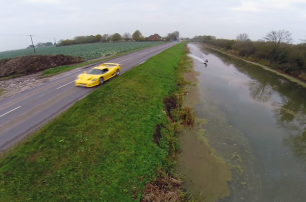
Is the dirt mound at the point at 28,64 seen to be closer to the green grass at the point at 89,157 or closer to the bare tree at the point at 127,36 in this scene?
the green grass at the point at 89,157

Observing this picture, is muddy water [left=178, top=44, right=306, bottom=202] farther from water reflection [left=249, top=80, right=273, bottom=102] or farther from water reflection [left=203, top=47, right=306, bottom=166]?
water reflection [left=249, top=80, right=273, bottom=102]

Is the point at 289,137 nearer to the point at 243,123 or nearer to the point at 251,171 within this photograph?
the point at 243,123

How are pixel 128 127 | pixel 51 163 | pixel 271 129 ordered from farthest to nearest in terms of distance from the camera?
pixel 271 129
pixel 128 127
pixel 51 163

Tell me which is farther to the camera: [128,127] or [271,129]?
[271,129]

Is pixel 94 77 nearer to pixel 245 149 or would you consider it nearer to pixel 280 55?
pixel 245 149

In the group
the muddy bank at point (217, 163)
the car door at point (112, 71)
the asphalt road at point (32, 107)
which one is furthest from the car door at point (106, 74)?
the muddy bank at point (217, 163)

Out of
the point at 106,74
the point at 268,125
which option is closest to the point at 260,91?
the point at 268,125

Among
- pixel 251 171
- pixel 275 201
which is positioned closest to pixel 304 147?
pixel 251 171

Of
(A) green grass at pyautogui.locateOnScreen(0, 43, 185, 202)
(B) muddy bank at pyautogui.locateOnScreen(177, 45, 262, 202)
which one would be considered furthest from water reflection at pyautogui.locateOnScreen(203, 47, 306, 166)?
(A) green grass at pyautogui.locateOnScreen(0, 43, 185, 202)
